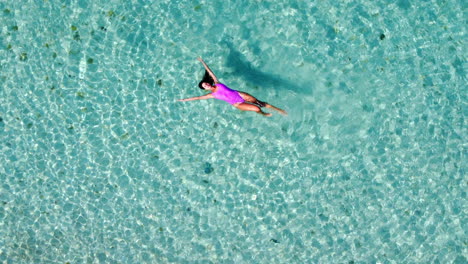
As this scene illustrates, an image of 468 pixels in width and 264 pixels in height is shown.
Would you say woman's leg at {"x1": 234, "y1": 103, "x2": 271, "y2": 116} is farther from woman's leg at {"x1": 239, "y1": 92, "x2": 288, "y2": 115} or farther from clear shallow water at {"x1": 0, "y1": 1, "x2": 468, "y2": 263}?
clear shallow water at {"x1": 0, "y1": 1, "x2": 468, "y2": 263}

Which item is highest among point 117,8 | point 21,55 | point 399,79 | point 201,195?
point 399,79

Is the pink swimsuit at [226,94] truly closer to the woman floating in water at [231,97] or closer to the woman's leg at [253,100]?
the woman floating in water at [231,97]

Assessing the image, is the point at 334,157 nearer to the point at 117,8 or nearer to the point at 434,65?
the point at 434,65

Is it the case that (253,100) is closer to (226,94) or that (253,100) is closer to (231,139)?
(226,94)

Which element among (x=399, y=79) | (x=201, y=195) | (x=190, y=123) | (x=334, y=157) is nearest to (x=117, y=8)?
(x=190, y=123)

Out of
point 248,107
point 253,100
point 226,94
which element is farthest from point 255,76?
point 226,94
